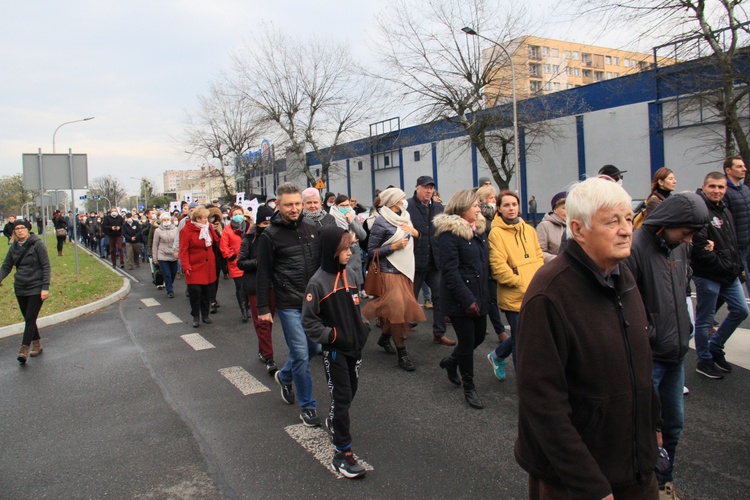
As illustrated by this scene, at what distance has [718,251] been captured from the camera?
491 cm

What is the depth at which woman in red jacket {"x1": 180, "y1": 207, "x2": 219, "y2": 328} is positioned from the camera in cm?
913

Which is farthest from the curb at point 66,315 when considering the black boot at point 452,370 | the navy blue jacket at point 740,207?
the navy blue jacket at point 740,207

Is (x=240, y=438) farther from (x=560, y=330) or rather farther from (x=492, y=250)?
(x=560, y=330)

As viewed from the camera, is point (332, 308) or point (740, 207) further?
point (740, 207)

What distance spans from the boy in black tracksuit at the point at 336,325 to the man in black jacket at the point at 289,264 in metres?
0.86

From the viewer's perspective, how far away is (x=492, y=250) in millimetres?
5023

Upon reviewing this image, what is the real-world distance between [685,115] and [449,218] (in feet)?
77.4

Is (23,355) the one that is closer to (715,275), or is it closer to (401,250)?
(401,250)

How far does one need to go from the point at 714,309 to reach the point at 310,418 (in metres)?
3.89

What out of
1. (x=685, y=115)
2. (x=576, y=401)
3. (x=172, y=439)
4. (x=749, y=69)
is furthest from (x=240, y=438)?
(x=685, y=115)

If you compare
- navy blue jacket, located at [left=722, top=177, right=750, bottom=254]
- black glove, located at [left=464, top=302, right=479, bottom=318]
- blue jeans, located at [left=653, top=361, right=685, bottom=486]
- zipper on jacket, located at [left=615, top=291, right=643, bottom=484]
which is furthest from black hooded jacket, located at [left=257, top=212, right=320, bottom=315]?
navy blue jacket, located at [left=722, top=177, right=750, bottom=254]

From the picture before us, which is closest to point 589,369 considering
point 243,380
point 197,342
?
point 243,380

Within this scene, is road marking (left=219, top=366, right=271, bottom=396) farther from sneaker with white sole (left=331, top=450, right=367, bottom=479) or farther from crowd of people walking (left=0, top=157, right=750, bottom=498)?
sneaker with white sole (left=331, top=450, right=367, bottom=479)

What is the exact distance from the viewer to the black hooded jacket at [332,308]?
385cm
